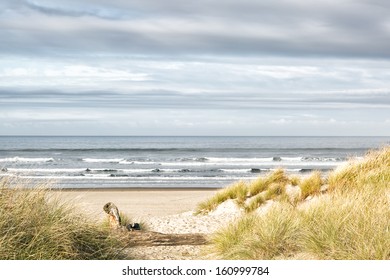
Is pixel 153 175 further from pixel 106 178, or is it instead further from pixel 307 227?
pixel 307 227

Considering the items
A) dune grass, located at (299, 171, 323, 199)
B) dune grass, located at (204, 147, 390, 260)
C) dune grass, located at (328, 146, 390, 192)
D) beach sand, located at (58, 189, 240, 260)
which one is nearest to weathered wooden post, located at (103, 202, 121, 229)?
beach sand, located at (58, 189, 240, 260)

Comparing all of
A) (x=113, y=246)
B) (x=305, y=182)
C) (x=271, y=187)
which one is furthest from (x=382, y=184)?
(x=113, y=246)

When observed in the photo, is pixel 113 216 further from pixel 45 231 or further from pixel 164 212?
pixel 164 212

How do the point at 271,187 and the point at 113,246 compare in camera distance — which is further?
the point at 271,187

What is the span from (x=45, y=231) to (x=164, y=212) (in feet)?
35.8

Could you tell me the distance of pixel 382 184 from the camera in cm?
1152

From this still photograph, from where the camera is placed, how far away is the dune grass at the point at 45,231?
24.7 feet

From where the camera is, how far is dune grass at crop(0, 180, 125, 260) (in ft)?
24.7

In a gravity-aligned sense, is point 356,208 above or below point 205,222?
above

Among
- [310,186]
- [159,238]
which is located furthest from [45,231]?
[310,186]

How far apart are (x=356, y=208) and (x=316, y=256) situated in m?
1.08

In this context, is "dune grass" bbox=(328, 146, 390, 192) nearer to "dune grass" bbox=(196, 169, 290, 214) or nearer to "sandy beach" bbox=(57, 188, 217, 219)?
"dune grass" bbox=(196, 169, 290, 214)

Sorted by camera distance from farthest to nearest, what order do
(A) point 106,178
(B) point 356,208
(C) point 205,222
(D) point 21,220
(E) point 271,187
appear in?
(A) point 106,178, (E) point 271,187, (C) point 205,222, (B) point 356,208, (D) point 21,220
